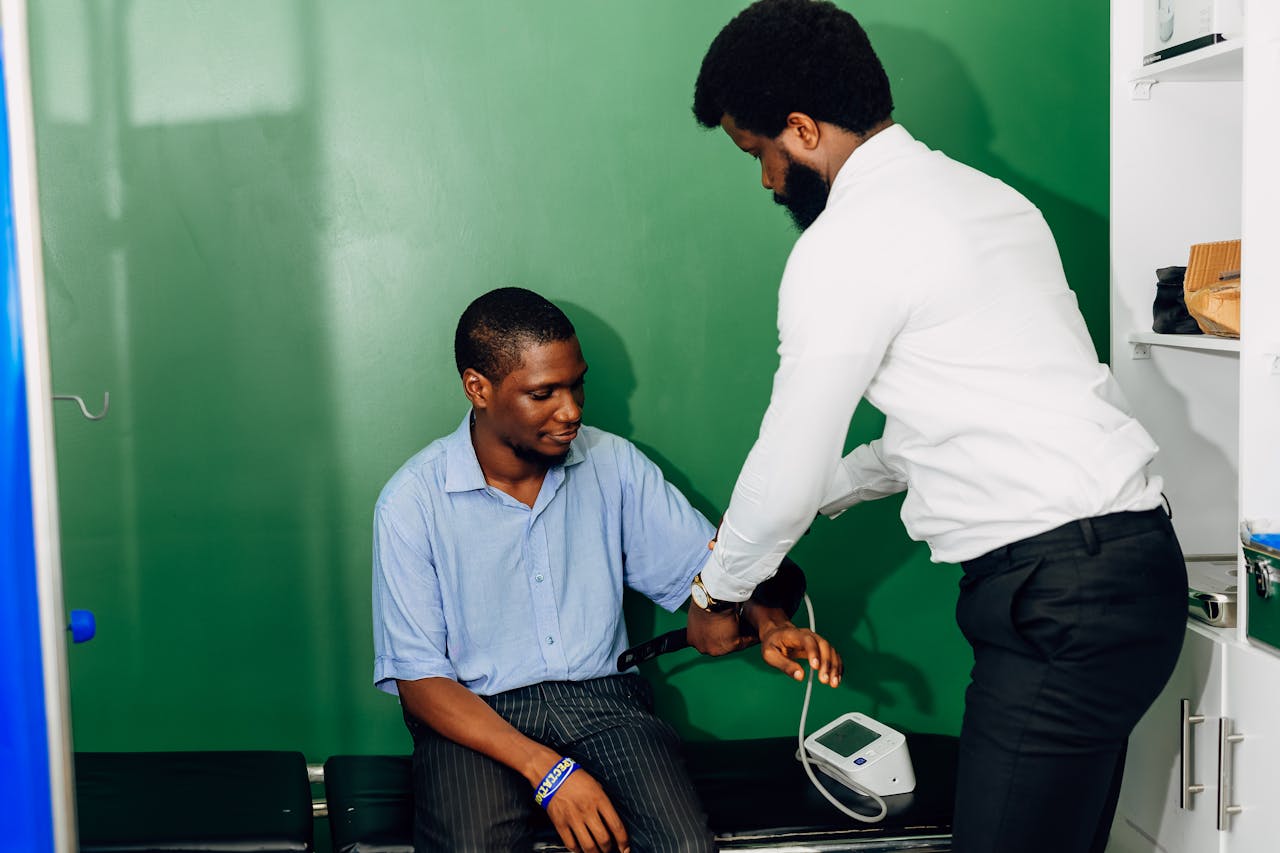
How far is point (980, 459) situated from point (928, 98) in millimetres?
1258

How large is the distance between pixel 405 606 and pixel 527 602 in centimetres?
24

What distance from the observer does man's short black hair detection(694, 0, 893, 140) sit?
5.67 feet

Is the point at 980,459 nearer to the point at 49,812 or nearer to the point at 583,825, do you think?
the point at 583,825

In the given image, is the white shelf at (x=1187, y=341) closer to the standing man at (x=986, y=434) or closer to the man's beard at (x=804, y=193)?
the standing man at (x=986, y=434)

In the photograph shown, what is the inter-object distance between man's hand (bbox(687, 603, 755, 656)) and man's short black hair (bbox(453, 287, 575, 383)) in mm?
542

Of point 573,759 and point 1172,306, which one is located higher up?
point 1172,306

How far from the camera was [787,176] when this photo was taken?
1.80 meters

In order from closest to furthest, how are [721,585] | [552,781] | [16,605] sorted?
[16,605] < [721,585] < [552,781]

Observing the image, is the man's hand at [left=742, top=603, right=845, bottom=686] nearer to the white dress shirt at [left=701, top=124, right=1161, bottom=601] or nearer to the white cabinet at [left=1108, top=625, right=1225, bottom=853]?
the white dress shirt at [left=701, top=124, right=1161, bottom=601]

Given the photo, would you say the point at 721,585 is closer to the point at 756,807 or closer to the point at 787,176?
the point at 756,807

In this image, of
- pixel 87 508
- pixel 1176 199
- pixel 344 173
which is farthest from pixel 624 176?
pixel 87 508

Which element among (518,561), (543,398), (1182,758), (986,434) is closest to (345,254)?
(543,398)

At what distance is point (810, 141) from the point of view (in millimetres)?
1763

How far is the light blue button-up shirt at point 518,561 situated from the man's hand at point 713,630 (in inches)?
10.4
